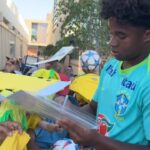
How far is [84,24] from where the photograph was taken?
11750 millimetres

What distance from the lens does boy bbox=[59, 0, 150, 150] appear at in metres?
1.46

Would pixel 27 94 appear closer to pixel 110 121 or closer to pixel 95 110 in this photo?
pixel 110 121

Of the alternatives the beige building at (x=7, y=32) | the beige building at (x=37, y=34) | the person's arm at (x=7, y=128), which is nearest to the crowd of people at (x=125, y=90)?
the person's arm at (x=7, y=128)

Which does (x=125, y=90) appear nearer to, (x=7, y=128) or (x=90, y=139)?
(x=90, y=139)

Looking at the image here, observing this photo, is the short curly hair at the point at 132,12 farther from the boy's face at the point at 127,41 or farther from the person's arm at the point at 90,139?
the person's arm at the point at 90,139

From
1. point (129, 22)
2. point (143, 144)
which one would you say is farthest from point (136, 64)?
point (143, 144)

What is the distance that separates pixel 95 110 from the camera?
193 cm

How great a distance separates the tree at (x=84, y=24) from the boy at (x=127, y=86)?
9234mm

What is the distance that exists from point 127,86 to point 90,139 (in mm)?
256

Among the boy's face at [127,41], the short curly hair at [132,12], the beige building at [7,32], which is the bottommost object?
the beige building at [7,32]

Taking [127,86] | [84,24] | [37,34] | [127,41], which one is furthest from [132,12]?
[37,34]

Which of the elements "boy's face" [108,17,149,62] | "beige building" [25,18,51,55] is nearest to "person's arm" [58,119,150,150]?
"boy's face" [108,17,149,62]

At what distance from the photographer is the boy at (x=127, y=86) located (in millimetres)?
1460

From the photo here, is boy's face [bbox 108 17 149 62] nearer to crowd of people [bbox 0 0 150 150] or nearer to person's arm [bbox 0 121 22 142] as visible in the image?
crowd of people [bbox 0 0 150 150]
